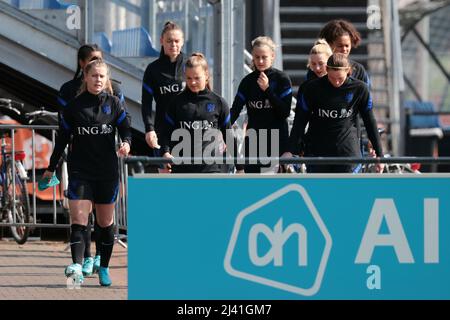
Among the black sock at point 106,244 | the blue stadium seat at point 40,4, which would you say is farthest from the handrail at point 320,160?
the blue stadium seat at point 40,4

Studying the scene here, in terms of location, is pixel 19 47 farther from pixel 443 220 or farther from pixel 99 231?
pixel 443 220

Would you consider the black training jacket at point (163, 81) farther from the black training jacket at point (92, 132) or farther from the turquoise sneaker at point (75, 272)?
the turquoise sneaker at point (75, 272)

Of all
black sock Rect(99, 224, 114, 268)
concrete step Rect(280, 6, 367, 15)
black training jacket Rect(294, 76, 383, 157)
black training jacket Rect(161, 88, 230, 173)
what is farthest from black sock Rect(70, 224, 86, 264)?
concrete step Rect(280, 6, 367, 15)

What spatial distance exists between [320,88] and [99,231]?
2064 millimetres

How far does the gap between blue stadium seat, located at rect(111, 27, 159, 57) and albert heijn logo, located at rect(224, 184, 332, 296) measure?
6296mm

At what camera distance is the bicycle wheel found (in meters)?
13.1

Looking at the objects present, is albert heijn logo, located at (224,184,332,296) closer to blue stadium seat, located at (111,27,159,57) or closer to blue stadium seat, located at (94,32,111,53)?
blue stadium seat, located at (111,27,159,57)

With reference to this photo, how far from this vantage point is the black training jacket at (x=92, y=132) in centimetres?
1002

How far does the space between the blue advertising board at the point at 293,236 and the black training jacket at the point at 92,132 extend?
2121mm

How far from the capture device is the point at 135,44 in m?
14.1

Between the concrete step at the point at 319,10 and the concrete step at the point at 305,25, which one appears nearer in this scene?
the concrete step at the point at 305,25

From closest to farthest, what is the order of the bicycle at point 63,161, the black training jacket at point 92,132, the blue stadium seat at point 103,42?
1. the black training jacket at point 92,132
2. the bicycle at point 63,161
3. the blue stadium seat at point 103,42

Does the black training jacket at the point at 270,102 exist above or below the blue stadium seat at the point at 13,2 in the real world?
below
